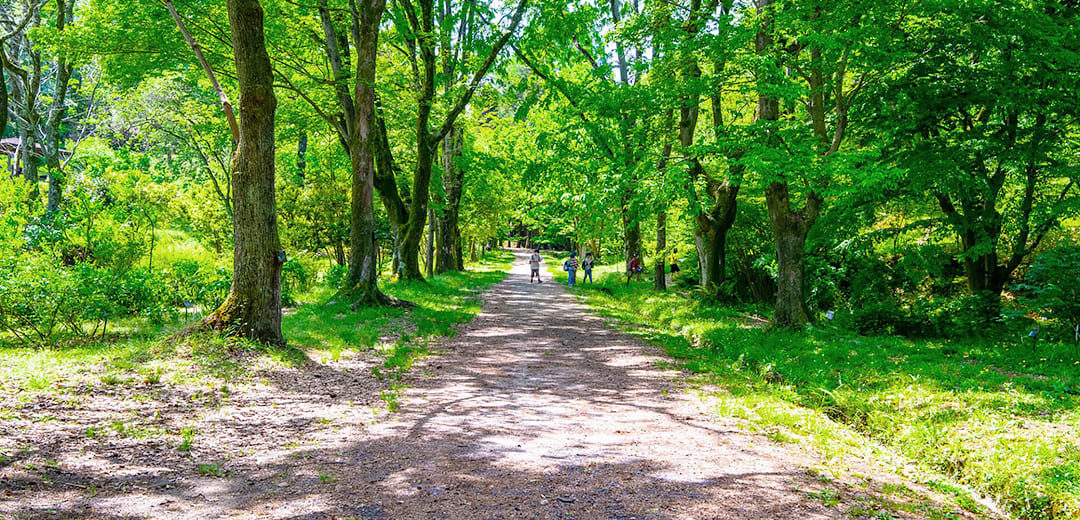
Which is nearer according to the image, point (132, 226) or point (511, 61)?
point (132, 226)

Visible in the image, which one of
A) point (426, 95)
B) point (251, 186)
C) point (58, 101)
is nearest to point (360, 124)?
point (426, 95)

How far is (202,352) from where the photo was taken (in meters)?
7.20

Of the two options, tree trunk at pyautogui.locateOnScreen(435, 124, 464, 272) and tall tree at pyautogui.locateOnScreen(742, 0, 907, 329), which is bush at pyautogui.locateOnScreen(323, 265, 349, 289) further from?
tall tree at pyautogui.locateOnScreen(742, 0, 907, 329)

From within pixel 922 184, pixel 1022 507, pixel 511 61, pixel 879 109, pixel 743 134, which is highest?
pixel 511 61

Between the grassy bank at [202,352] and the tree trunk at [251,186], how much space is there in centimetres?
49

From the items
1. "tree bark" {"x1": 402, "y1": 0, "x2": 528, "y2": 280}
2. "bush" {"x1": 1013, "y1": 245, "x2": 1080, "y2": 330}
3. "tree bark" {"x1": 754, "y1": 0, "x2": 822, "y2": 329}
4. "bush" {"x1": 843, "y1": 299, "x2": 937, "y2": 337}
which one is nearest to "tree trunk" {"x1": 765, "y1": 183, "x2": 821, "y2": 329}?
"tree bark" {"x1": 754, "y1": 0, "x2": 822, "y2": 329}

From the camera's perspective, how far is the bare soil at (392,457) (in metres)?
3.78

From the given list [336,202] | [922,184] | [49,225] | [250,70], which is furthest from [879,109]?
[336,202]

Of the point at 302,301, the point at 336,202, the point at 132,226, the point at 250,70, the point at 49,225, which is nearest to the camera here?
the point at 250,70

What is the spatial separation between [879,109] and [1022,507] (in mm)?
8919

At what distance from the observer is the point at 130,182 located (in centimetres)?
1273

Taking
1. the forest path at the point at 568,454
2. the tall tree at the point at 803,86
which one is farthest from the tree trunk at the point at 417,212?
the tall tree at the point at 803,86

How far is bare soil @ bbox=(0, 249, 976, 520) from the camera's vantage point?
3781 mm

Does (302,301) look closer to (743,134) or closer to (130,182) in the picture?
(130,182)
